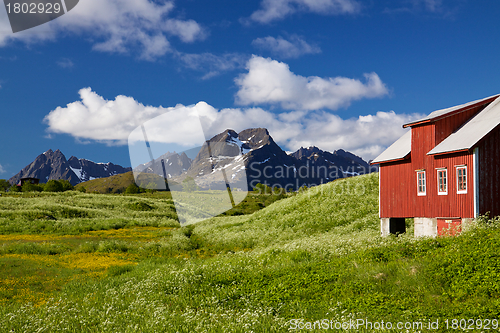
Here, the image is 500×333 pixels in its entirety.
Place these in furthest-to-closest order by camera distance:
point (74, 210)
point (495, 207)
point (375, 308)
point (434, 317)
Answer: point (74, 210), point (495, 207), point (375, 308), point (434, 317)

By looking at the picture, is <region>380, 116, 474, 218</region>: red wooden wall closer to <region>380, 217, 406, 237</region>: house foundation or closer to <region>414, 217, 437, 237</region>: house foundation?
<region>414, 217, 437, 237</region>: house foundation

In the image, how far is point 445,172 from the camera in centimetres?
2106

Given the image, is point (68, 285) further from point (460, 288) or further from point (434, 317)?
point (460, 288)

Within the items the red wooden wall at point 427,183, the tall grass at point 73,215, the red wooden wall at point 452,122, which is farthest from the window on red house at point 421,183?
the tall grass at point 73,215

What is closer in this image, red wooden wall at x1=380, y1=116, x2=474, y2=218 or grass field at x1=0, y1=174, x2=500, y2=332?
grass field at x1=0, y1=174, x2=500, y2=332

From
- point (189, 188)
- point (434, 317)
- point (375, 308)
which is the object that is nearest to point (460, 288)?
point (434, 317)

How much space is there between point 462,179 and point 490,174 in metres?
1.64

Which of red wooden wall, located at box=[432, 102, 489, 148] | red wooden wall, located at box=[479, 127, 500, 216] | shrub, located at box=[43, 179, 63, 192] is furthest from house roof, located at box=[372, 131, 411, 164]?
shrub, located at box=[43, 179, 63, 192]

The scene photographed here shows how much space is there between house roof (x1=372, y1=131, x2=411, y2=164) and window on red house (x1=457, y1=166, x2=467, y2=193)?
13.9ft

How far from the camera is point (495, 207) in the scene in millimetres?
19578

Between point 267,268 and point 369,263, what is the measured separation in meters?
4.92

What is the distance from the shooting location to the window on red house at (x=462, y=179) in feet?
65.1

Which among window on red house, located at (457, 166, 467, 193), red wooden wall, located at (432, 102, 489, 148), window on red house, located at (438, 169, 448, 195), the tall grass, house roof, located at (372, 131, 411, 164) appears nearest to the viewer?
window on red house, located at (457, 166, 467, 193)

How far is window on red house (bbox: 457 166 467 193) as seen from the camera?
65.1 ft
